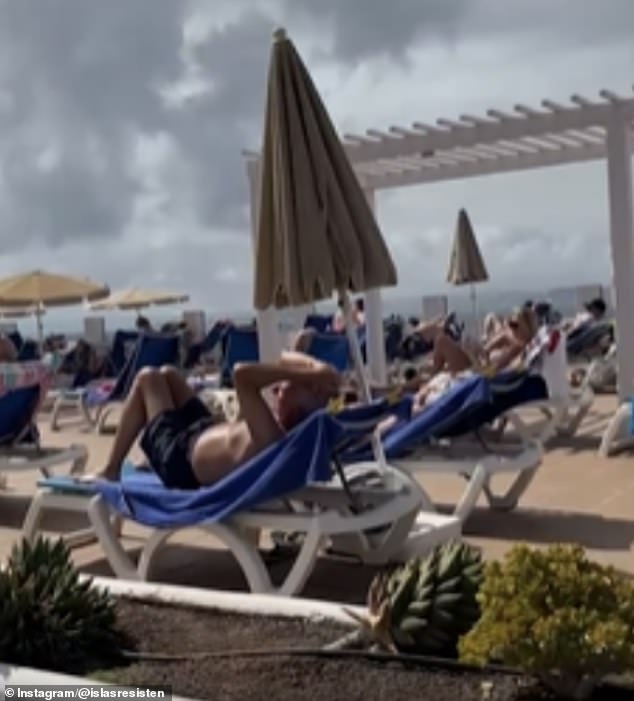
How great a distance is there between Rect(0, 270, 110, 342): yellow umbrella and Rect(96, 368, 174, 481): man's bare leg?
7700mm

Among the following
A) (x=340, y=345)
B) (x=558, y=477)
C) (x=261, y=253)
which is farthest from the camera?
(x=340, y=345)

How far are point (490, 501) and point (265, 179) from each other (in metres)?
2.23

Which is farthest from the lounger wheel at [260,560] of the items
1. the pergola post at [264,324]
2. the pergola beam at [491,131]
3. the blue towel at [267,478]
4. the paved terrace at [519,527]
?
the pergola beam at [491,131]

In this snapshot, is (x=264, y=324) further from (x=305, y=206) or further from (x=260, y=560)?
(x=260, y=560)

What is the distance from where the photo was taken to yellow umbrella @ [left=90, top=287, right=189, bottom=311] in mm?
18766

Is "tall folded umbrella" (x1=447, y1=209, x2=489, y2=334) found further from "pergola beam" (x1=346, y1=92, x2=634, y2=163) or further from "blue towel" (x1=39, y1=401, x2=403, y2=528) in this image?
"blue towel" (x1=39, y1=401, x2=403, y2=528)

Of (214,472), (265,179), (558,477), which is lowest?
(558,477)

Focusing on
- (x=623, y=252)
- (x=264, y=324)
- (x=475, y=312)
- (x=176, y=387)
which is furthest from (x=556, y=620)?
(x=475, y=312)

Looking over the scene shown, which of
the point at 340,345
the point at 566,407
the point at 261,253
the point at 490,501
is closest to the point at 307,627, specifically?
the point at 261,253

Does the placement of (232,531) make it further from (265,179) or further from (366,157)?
(366,157)

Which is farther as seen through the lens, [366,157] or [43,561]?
[366,157]

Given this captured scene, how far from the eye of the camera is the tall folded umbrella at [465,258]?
1434 cm

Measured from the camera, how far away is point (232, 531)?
15.4 ft

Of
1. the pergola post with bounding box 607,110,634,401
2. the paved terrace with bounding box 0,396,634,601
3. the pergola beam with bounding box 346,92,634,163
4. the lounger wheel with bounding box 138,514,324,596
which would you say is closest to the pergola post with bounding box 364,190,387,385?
the pergola beam with bounding box 346,92,634,163
